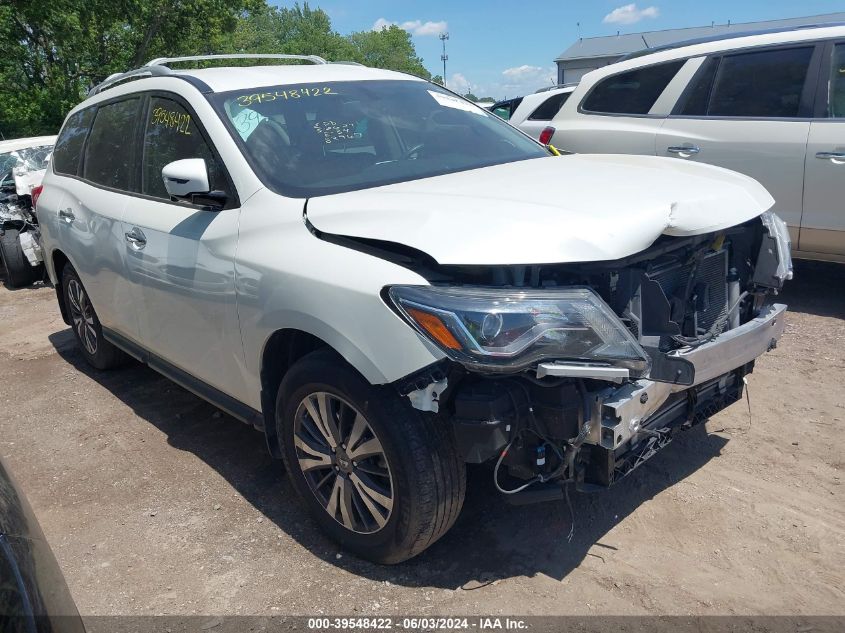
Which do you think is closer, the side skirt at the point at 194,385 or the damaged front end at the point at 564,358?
the damaged front end at the point at 564,358

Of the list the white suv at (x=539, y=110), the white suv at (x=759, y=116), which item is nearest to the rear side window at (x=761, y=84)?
the white suv at (x=759, y=116)

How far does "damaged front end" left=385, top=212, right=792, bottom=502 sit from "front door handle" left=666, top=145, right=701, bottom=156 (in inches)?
130

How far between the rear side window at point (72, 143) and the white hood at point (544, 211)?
2.81m

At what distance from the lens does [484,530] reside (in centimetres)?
309

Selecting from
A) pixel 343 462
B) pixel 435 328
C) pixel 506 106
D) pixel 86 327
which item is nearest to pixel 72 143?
pixel 86 327

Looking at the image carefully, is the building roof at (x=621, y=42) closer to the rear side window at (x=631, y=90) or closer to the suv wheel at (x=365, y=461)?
the rear side window at (x=631, y=90)

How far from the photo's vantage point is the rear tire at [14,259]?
864cm

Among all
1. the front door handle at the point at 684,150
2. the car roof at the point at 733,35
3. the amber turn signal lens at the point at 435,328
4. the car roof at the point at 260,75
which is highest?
the car roof at the point at 733,35

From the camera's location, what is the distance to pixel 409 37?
3903 inches

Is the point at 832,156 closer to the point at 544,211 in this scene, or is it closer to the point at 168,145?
the point at 544,211

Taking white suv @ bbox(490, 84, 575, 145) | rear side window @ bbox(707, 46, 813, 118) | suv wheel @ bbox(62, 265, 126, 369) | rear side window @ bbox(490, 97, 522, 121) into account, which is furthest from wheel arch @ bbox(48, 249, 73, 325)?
rear side window @ bbox(490, 97, 522, 121)

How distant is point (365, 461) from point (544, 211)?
1117 millimetres

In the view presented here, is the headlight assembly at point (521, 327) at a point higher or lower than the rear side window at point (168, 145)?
lower

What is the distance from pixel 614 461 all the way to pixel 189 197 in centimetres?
207
